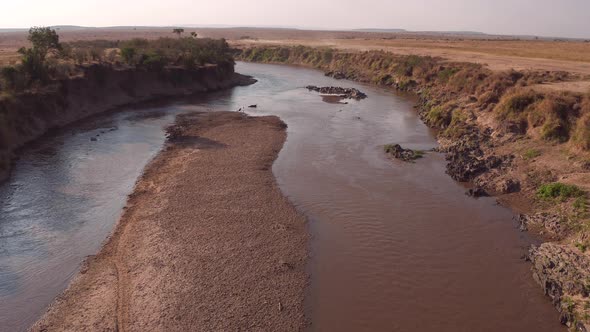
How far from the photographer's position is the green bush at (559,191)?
19.0 m

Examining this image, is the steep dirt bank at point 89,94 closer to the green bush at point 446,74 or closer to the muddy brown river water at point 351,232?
the muddy brown river water at point 351,232

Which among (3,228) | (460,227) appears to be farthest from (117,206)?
(460,227)

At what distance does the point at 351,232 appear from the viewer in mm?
18281

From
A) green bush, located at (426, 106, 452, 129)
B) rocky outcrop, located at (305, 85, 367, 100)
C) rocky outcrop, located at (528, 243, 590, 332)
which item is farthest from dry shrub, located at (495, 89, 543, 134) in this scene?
rocky outcrop, located at (305, 85, 367, 100)

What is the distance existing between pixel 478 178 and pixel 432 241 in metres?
8.14

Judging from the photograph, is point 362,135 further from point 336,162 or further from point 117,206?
point 117,206

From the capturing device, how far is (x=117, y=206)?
20.4 meters

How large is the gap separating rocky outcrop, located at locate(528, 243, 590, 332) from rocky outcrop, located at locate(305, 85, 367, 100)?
37464mm

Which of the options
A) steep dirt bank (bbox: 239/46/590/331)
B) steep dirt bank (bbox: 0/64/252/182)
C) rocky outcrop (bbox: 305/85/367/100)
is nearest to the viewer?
steep dirt bank (bbox: 239/46/590/331)

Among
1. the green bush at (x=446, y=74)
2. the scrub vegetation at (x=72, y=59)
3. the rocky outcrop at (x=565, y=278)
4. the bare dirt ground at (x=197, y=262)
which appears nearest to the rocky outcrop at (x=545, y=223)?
the rocky outcrop at (x=565, y=278)

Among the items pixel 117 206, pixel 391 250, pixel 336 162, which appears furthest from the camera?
pixel 336 162

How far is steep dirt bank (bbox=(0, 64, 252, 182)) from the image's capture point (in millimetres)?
30094

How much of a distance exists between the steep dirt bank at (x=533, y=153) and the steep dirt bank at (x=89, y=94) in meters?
26.6

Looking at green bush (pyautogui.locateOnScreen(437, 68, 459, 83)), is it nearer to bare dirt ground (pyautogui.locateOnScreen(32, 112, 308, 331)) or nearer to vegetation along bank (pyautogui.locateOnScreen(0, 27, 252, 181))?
vegetation along bank (pyautogui.locateOnScreen(0, 27, 252, 181))
